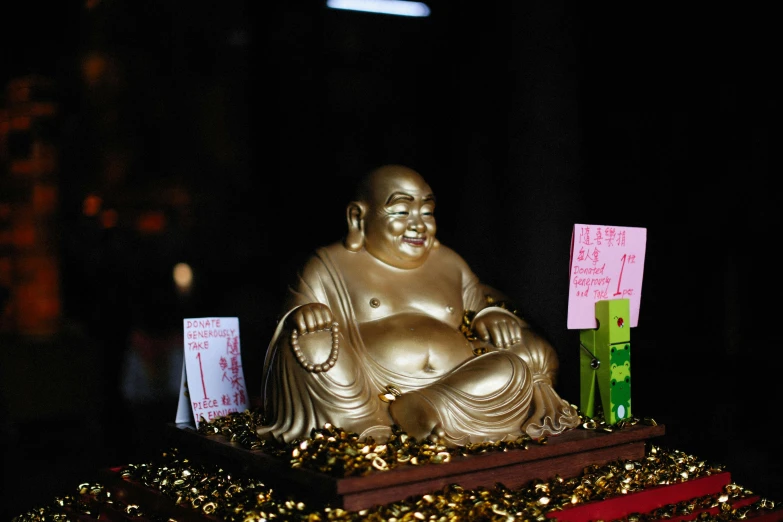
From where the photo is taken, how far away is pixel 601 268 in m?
2.60

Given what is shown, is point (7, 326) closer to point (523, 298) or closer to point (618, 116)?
point (523, 298)

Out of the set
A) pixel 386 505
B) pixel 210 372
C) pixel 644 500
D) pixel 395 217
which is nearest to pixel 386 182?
pixel 395 217

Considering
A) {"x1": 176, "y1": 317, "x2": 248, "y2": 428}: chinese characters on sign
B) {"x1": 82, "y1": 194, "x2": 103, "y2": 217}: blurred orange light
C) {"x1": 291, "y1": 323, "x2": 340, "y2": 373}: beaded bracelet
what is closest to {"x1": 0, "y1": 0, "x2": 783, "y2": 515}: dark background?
{"x1": 82, "y1": 194, "x2": 103, "y2": 217}: blurred orange light

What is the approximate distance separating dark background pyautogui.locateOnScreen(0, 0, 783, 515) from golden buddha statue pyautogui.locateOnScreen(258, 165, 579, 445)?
247 mm

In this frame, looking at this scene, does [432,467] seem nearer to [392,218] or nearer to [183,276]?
[392,218]

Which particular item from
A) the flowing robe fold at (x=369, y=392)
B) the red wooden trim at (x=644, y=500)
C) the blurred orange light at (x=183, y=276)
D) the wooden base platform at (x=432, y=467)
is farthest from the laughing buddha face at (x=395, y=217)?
the blurred orange light at (x=183, y=276)

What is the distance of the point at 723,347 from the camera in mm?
2910

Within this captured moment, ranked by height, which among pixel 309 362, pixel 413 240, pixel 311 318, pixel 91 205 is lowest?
pixel 309 362

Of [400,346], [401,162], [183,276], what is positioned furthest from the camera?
[401,162]

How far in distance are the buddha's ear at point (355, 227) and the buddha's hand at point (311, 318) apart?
1.15ft

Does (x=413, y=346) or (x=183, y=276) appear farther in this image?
(x=183, y=276)

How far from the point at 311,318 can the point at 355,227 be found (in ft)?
1.53

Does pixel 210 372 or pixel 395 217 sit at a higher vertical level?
pixel 395 217

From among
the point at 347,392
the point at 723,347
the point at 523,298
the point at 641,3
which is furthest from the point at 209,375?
the point at 641,3
